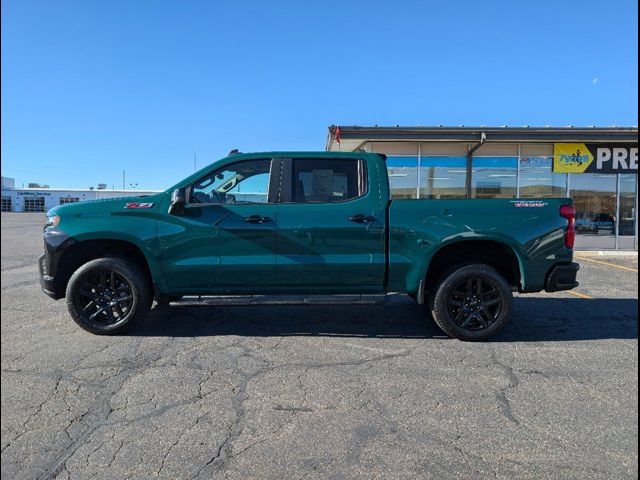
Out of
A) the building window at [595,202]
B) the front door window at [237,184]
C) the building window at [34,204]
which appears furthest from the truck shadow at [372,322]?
the building window at [34,204]

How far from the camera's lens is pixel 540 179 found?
15453mm

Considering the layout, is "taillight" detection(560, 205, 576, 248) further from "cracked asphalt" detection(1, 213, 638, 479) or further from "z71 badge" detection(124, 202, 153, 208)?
"z71 badge" detection(124, 202, 153, 208)

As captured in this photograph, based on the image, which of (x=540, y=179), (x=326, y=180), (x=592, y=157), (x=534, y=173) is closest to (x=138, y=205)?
(x=326, y=180)

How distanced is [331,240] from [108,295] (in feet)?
8.09

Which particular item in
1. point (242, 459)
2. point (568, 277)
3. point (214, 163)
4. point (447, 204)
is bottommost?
point (242, 459)

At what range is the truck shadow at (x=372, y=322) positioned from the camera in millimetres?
5375

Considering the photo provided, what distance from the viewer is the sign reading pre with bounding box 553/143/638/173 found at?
598 inches

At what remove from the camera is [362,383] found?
3928 mm

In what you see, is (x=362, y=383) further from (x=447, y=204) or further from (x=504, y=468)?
(x=447, y=204)

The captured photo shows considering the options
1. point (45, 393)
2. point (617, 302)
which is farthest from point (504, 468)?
point (617, 302)

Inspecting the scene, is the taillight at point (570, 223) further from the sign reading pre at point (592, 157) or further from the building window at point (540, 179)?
the sign reading pre at point (592, 157)

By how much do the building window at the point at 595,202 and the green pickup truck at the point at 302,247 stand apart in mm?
11860

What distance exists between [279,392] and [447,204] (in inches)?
106

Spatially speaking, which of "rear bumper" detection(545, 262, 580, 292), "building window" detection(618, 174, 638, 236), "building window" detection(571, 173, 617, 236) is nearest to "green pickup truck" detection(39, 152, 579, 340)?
"rear bumper" detection(545, 262, 580, 292)
